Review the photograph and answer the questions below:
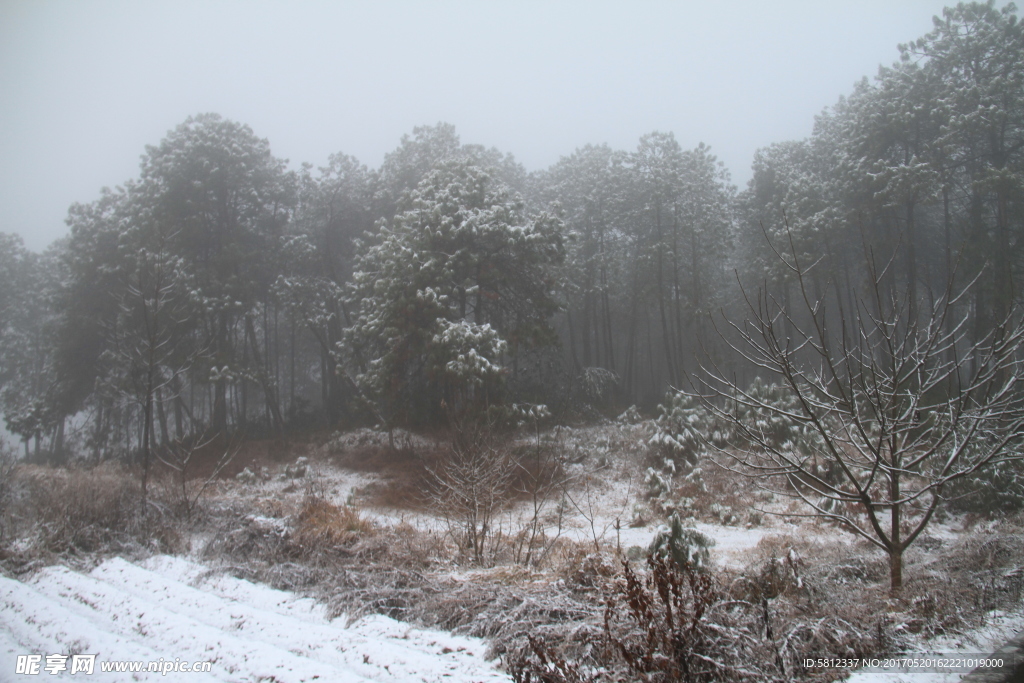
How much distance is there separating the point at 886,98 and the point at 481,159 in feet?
52.1

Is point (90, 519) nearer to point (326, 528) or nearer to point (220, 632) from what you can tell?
point (326, 528)

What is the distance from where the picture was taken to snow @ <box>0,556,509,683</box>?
12.7 ft

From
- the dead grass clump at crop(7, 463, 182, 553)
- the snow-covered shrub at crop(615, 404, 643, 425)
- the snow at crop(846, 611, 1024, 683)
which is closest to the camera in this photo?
the snow at crop(846, 611, 1024, 683)

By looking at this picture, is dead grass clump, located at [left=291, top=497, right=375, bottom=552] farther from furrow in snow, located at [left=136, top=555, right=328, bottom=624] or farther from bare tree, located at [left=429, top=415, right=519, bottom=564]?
bare tree, located at [left=429, top=415, right=519, bottom=564]

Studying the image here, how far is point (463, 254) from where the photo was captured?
53.8 feet

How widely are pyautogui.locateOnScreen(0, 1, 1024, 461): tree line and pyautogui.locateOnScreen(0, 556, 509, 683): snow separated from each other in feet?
16.9

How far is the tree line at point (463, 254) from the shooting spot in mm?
14461

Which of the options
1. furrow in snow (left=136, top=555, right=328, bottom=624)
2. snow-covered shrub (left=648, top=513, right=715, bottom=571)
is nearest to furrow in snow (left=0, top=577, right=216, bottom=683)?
furrow in snow (left=136, top=555, right=328, bottom=624)

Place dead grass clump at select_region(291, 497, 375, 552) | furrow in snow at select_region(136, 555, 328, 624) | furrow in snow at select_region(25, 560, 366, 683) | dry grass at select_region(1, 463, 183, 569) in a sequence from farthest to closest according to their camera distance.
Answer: dead grass clump at select_region(291, 497, 375, 552), dry grass at select_region(1, 463, 183, 569), furrow in snow at select_region(136, 555, 328, 624), furrow in snow at select_region(25, 560, 366, 683)

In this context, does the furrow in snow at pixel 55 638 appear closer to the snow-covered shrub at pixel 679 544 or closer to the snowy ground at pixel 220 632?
the snowy ground at pixel 220 632

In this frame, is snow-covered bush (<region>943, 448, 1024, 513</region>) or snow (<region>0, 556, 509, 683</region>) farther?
snow-covered bush (<region>943, 448, 1024, 513</region>)

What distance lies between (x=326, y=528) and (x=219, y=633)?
10.5 feet

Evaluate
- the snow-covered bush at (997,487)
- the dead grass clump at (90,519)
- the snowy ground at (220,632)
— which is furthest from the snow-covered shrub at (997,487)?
the dead grass clump at (90,519)

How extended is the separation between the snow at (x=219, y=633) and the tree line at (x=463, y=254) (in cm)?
516
